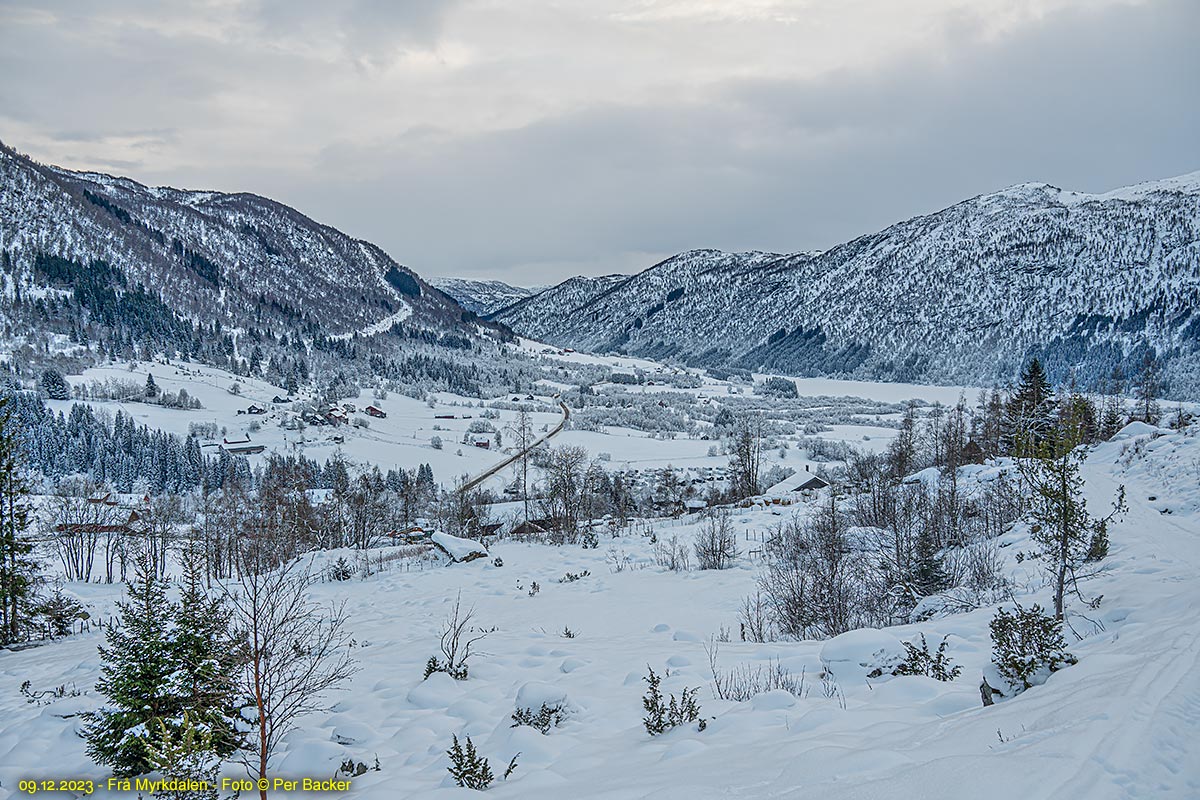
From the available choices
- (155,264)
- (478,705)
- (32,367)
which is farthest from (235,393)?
(478,705)

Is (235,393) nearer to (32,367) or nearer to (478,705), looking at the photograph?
(32,367)

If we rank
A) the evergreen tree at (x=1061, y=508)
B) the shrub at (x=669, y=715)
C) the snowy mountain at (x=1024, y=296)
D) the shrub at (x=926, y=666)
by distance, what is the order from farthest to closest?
the snowy mountain at (x=1024, y=296), the evergreen tree at (x=1061, y=508), the shrub at (x=926, y=666), the shrub at (x=669, y=715)

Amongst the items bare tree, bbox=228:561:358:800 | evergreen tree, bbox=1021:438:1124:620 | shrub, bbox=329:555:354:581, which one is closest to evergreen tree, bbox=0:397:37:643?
bare tree, bbox=228:561:358:800

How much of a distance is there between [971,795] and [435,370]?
144m

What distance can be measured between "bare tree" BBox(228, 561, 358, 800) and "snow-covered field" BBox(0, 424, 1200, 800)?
1.07 ft

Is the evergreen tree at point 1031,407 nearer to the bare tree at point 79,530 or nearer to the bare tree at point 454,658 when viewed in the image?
the bare tree at point 454,658

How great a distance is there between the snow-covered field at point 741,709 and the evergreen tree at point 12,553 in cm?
180

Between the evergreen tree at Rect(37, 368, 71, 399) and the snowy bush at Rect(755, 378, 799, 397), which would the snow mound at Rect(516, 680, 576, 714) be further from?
the snowy bush at Rect(755, 378, 799, 397)

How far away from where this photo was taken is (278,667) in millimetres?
5461

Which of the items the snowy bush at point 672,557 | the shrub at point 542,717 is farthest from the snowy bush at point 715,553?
the shrub at point 542,717

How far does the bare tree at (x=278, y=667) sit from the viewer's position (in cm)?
519

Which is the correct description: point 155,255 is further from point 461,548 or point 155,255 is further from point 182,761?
point 182,761

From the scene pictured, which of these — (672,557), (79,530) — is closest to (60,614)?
(672,557)

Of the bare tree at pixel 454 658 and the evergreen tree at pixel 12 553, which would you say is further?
the evergreen tree at pixel 12 553
